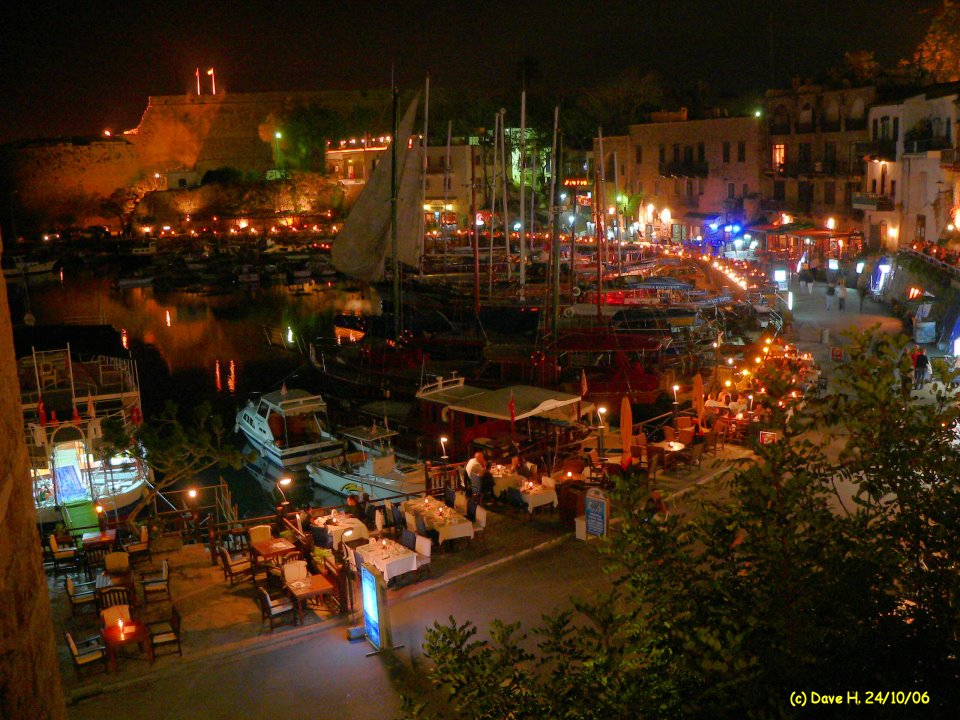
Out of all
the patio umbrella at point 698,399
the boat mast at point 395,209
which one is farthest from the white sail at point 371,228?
the patio umbrella at point 698,399

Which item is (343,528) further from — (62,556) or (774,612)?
(774,612)

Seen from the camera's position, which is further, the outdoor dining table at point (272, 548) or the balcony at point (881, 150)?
the balcony at point (881, 150)

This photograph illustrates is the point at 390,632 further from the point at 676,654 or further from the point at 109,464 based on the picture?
the point at 109,464

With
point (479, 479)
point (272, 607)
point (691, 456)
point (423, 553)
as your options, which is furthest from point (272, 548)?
point (691, 456)

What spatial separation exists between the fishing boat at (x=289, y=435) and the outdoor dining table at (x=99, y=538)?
7966 millimetres

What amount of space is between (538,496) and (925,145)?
27.1m

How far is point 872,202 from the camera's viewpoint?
3766 cm

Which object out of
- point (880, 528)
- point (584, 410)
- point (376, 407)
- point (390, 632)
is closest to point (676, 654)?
point (880, 528)

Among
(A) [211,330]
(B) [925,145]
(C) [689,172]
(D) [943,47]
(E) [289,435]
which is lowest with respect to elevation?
(A) [211,330]

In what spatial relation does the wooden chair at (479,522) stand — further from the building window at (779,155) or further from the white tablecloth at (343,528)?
the building window at (779,155)

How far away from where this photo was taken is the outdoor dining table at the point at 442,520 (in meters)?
12.4

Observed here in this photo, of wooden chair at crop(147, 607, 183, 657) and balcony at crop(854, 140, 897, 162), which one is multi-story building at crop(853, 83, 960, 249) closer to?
balcony at crop(854, 140, 897, 162)

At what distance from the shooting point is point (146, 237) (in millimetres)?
84625

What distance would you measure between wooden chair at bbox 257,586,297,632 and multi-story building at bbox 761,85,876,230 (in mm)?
36961
